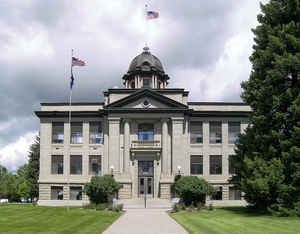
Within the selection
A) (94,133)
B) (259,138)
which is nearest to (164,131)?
(94,133)

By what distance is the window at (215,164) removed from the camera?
43531 mm

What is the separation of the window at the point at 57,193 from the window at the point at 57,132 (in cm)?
576

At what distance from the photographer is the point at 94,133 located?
43812mm

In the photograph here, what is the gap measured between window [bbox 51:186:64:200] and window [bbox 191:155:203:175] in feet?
54.4

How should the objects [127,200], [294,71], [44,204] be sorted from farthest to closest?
1. [44,204]
2. [127,200]
3. [294,71]

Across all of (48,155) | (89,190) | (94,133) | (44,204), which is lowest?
(44,204)

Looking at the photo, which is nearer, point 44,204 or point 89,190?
point 89,190

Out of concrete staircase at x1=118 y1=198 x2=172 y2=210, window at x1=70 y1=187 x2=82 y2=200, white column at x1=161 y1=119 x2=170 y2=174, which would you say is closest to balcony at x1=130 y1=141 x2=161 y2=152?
white column at x1=161 y1=119 x2=170 y2=174

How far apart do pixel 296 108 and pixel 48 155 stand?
100 feet

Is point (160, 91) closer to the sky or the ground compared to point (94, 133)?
closer to the sky

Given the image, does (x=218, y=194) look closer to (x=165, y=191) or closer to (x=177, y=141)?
(x=165, y=191)

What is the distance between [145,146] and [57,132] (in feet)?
38.2

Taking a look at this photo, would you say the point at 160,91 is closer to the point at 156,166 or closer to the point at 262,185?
the point at 156,166

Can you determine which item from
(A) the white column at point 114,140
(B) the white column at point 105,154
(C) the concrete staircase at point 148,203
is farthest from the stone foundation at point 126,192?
(B) the white column at point 105,154
